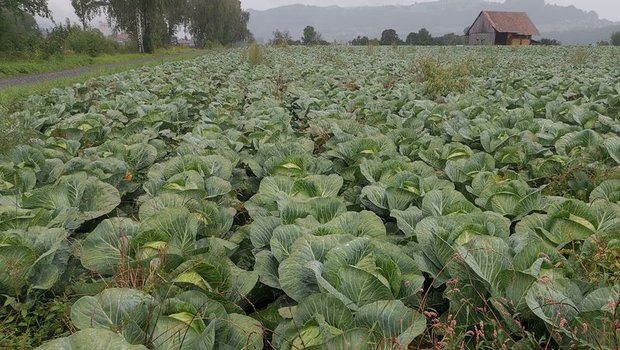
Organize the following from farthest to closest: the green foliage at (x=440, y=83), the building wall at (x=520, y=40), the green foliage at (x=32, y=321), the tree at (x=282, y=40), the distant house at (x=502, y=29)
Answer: the distant house at (x=502, y=29), the building wall at (x=520, y=40), the tree at (x=282, y=40), the green foliage at (x=440, y=83), the green foliage at (x=32, y=321)

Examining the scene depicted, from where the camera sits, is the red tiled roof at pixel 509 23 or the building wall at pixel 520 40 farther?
the red tiled roof at pixel 509 23

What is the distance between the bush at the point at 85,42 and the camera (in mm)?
28389

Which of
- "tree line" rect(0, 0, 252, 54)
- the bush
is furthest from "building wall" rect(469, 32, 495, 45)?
the bush

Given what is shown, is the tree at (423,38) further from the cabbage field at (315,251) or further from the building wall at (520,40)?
the cabbage field at (315,251)

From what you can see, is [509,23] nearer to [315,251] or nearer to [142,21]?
[142,21]

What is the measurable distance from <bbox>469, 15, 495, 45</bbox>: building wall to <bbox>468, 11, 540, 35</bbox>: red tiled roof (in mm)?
631

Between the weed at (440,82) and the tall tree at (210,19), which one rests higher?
the tall tree at (210,19)

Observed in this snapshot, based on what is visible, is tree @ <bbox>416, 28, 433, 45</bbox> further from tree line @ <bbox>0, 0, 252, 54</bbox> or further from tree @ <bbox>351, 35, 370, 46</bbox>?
tree line @ <bbox>0, 0, 252, 54</bbox>

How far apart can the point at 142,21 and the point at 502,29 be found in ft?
132

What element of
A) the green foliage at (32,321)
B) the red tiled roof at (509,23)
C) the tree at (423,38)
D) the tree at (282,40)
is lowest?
the green foliage at (32,321)

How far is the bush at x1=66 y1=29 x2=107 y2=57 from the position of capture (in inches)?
1118

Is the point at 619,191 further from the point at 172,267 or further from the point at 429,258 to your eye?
the point at 172,267

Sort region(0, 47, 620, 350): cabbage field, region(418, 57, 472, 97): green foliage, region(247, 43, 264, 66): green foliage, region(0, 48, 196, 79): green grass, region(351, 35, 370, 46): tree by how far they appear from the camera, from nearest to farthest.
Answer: region(0, 47, 620, 350): cabbage field < region(418, 57, 472, 97): green foliage < region(247, 43, 264, 66): green foliage < region(0, 48, 196, 79): green grass < region(351, 35, 370, 46): tree

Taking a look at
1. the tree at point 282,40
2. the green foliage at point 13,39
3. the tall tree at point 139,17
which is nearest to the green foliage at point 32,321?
the green foliage at point 13,39
